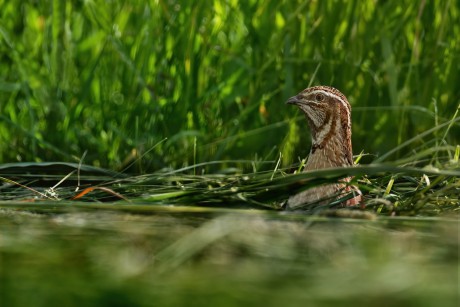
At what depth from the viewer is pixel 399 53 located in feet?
15.9

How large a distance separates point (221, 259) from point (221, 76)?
107 inches

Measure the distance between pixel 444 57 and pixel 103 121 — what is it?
178 cm

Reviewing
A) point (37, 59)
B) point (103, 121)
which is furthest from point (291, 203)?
point (37, 59)

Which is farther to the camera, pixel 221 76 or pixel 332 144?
pixel 221 76

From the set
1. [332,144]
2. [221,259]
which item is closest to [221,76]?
[332,144]

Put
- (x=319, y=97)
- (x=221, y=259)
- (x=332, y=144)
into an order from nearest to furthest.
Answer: (x=221, y=259) → (x=332, y=144) → (x=319, y=97)

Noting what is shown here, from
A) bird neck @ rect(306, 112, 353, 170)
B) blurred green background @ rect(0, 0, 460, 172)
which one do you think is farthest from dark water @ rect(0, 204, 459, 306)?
blurred green background @ rect(0, 0, 460, 172)

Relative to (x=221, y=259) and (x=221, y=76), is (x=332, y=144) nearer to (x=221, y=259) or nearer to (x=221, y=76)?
(x=221, y=76)

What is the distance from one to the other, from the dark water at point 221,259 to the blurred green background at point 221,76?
1.77 metres

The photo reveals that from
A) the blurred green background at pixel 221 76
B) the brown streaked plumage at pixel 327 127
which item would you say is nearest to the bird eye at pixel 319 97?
the brown streaked plumage at pixel 327 127

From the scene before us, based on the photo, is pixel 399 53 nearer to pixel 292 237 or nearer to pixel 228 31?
pixel 228 31

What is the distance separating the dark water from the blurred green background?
69.8 inches

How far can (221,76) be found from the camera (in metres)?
4.82

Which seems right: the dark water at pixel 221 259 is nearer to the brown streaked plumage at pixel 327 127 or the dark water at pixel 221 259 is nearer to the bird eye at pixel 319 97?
the brown streaked plumage at pixel 327 127
